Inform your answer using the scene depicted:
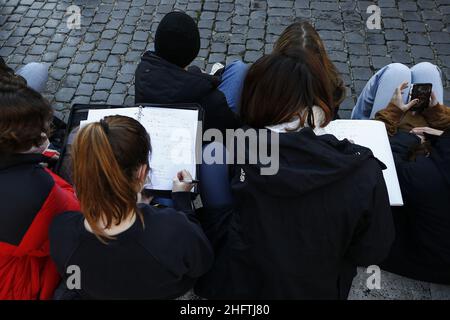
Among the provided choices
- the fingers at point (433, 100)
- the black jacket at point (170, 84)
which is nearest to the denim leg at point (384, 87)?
the fingers at point (433, 100)

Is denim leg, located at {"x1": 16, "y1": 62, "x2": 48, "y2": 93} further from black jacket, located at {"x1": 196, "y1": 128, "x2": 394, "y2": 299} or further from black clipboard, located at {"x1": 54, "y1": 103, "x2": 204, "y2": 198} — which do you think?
black jacket, located at {"x1": 196, "y1": 128, "x2": 394, "y2": 299}

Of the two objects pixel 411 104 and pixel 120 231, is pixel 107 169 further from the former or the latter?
pixel 411 104

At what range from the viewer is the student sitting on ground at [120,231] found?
1704 millimetres

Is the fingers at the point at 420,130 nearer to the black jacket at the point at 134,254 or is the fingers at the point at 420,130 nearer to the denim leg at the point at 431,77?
the denim leg at the point at 431,77

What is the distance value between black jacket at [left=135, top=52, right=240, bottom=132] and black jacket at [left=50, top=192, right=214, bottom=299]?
94 cm

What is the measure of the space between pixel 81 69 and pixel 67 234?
321cm

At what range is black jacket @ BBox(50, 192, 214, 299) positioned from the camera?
1.87m

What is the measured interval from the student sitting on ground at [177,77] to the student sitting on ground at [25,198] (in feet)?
2.25

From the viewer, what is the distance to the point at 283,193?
1.86 metres

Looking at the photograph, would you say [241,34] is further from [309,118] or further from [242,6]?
[309,118]

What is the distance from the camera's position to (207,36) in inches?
196

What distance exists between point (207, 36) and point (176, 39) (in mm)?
2255

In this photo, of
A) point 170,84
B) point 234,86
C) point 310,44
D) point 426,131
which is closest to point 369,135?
point 426,131
